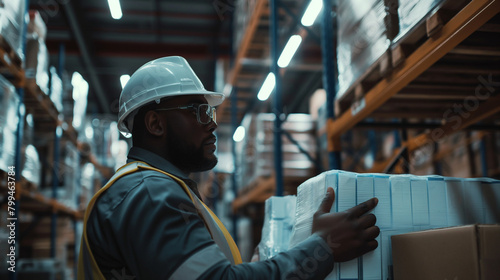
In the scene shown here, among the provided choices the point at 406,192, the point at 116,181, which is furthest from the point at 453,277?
the point at 116,181

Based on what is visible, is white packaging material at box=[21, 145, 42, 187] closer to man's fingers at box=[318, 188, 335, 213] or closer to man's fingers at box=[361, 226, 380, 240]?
man's fingers at box=[318, 188, 335, 213]

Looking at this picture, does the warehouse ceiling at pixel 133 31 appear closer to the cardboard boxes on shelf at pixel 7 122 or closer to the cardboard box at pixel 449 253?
the cardboard boxes on shelf at pixel 7 122

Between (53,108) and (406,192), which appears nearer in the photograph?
(406,192)

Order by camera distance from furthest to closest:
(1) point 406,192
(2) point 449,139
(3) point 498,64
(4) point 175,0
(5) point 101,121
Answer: (5) point 101,121
(4) point 175,0
(2) point 449,139
(3) point 498,64
(1) point 406,192

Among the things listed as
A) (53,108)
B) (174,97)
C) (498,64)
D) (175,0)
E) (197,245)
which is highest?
(175,0)

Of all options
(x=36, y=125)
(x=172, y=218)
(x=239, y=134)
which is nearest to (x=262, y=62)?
(x=239, y=134)

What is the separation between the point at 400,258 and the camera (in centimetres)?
195

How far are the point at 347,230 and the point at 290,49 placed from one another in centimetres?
498

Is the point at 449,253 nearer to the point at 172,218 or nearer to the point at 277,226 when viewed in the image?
the point at 172,218

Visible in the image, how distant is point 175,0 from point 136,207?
444 inches

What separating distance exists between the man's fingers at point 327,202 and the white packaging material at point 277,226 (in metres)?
1.12

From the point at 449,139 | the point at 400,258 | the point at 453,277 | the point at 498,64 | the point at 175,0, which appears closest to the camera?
the point at 453,277

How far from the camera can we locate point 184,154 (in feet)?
6.68

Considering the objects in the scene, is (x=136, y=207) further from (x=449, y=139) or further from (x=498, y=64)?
(x=449, y=139)
